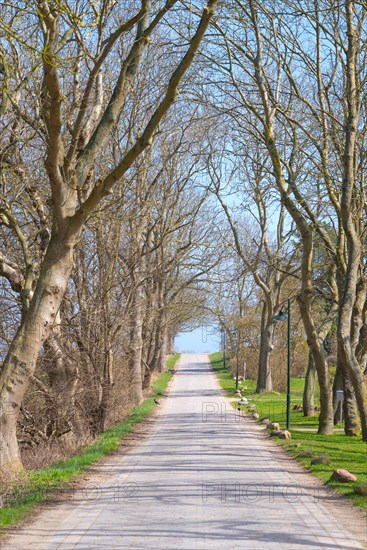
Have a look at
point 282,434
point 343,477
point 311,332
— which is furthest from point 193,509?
point 311,332

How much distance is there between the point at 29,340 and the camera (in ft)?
43.6

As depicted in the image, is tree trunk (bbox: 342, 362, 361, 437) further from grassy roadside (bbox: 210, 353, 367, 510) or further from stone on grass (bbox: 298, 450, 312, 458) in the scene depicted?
stone on grass (bbox: 298, 450, 312, 458)

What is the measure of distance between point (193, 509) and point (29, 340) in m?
4.38

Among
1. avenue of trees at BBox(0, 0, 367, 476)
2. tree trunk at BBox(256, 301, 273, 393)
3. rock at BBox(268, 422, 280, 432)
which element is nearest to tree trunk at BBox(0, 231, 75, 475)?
avenue of trees at BBox(0, 0, 367, 476)

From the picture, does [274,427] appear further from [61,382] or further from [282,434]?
[61,382]

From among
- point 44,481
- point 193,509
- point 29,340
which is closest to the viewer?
point 193,509

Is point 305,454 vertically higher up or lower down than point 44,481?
higher up

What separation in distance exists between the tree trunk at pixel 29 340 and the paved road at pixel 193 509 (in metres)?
1.74

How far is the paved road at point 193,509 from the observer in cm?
844

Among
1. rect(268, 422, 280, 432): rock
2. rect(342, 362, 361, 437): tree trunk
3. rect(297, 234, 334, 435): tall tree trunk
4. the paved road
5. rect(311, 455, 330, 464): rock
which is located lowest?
the paved road

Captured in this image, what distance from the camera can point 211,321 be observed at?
253 ft

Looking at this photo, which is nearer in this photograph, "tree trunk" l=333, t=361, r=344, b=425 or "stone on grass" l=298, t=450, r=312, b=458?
"stone on grass" l=298, t=450, r=312, b=458

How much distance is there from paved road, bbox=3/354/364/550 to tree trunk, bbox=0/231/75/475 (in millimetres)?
1739

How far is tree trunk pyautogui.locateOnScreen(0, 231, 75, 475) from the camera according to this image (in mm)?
13156
